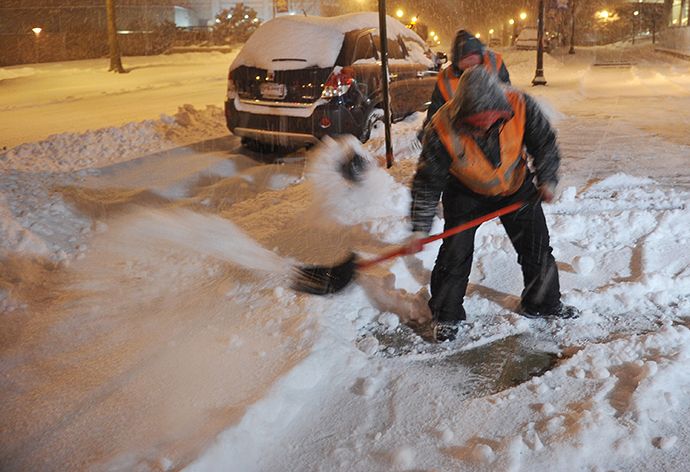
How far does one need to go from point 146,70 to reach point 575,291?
21.8 metres

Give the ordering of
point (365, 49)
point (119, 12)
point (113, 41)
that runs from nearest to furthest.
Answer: point (365, 49) < point (113, 41) < point (119, 12)

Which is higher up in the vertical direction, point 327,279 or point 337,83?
point 337,83

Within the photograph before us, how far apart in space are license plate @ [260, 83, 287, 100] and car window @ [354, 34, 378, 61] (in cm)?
97

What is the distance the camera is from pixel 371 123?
7.03m

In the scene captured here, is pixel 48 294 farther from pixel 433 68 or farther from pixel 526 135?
pixel 433 68

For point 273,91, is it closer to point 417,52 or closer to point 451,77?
point 417,52

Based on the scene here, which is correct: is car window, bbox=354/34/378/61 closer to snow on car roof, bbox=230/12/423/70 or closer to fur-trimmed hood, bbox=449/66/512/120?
snow on car roof, bbox=230/12/423/70

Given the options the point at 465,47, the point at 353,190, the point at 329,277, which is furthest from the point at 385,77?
the point at 329,277

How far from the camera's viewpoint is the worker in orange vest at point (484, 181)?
2516 millimetres

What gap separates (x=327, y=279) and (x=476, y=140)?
1408mm

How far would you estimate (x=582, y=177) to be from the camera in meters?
5.62

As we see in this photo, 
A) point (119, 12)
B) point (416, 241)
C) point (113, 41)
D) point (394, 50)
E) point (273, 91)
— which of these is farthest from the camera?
point (119, 12)

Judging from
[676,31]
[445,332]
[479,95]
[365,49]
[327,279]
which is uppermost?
[676,31]

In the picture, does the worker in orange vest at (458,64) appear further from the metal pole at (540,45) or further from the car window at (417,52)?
the metal pole at (540,45)
